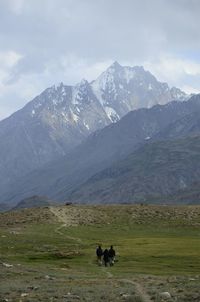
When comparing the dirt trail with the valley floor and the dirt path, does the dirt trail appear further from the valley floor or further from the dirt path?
the dirt path

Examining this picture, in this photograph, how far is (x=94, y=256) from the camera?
75.1 m

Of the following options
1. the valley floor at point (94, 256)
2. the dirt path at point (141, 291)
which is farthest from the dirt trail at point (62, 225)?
the dirt path at point (141, 291)

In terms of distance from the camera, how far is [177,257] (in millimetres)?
70375

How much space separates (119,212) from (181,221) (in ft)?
53.1

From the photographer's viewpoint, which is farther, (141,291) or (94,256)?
(94,256)

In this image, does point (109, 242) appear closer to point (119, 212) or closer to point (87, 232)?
point (87, 232)

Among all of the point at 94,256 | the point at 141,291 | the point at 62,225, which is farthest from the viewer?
the point at 62,225

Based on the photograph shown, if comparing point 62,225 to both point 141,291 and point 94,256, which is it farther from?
point 141,291

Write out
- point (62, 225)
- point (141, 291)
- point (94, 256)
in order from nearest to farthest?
point (141, 291) < point (94, 256) < point (62, 225)

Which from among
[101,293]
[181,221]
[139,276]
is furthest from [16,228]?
[101,293]

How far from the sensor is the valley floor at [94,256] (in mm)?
39625

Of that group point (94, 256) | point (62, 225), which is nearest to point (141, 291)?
point (94, 256)

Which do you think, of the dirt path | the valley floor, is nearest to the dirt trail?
the valley floor

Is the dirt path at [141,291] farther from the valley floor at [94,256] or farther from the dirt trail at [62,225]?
the dirt trail at [62,225]
